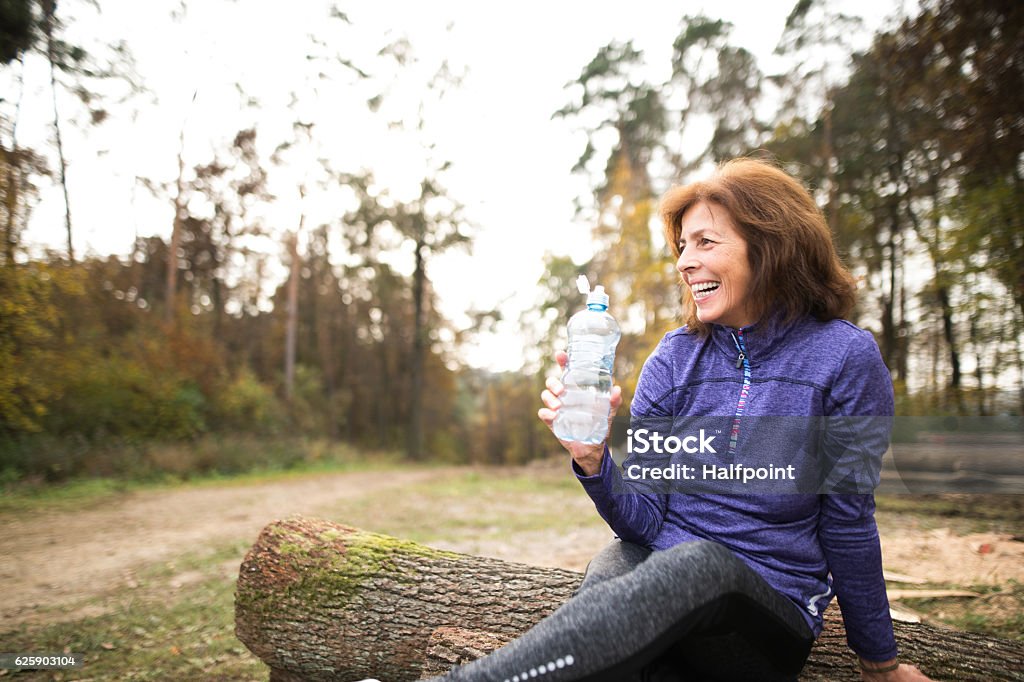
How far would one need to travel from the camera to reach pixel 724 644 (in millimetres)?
1371

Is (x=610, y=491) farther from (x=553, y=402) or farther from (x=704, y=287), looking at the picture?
(x=704, y=287)

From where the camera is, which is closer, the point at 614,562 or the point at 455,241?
the point at 614,562

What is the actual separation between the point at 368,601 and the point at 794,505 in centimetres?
187

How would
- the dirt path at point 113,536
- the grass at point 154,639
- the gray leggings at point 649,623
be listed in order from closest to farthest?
the gray leggings at point 649,623 → the grass at point 154,639 → the dirt path at point 113,536

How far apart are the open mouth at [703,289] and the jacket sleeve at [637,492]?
22 centimetres

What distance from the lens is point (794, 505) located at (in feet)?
4.84

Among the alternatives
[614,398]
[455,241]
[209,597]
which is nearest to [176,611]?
[209,597]

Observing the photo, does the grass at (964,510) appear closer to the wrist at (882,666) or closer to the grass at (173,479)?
the wrist at (882,666)

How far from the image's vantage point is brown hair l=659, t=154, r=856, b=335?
165cm

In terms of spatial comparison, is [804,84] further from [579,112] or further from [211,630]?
[211,630]

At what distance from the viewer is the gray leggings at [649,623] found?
119cm

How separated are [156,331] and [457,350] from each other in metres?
12.8

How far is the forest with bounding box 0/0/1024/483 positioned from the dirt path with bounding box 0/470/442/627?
1.25 meters
